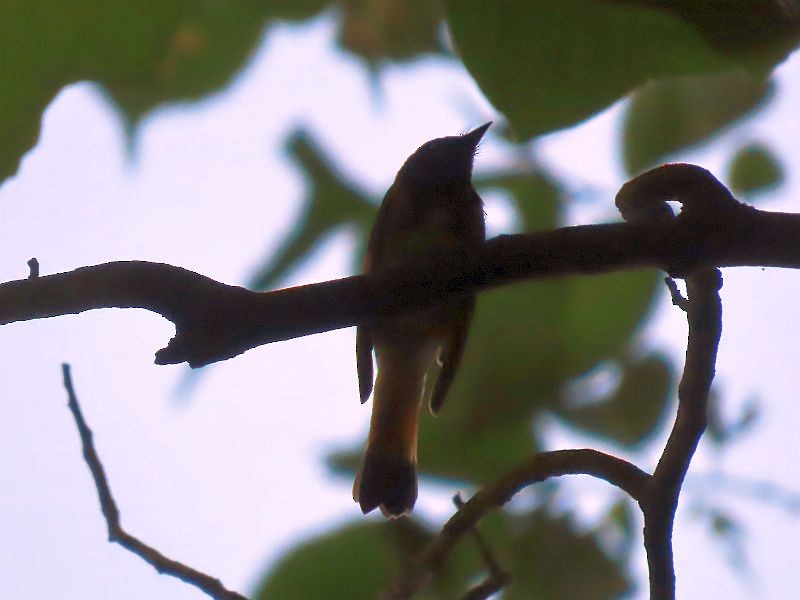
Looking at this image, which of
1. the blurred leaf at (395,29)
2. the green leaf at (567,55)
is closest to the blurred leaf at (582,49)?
the green leaf at (567,55)

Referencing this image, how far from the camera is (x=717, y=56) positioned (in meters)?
0.62

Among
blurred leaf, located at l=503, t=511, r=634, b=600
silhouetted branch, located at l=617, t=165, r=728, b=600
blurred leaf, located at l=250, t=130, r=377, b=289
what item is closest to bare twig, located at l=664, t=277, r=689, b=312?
silhouetted branch, located at l=617, t=165, r=728, b=600

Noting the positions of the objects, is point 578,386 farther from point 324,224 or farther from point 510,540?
point 324,224

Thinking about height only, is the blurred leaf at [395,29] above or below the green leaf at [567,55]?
above

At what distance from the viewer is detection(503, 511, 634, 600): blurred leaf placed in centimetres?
117

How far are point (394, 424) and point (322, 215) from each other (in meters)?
1.12

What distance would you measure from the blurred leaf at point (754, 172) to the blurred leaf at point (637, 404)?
44cm

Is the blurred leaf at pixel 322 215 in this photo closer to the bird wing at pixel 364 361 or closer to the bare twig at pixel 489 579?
the bare twig at pixel 489 579

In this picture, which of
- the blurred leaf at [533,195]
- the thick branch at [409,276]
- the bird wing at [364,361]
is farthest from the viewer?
the bird wing at [364,361]

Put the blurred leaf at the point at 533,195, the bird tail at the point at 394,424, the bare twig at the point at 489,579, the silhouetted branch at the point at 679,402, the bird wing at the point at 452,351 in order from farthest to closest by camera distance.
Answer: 1. the bird tail at the point at 394,424
2. the bird wing at the point at 452,351
3. the blurred leaf at the point at 533,195
4. the bare twig at the point at 489,579
5. the silhouetted branch at the point at 679,402

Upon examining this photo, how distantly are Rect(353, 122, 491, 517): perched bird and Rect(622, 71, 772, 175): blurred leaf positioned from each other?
99cm

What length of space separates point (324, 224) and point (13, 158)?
996 millimetres

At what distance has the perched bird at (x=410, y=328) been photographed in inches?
96.1

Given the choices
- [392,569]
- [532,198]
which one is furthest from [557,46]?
[532,198]
